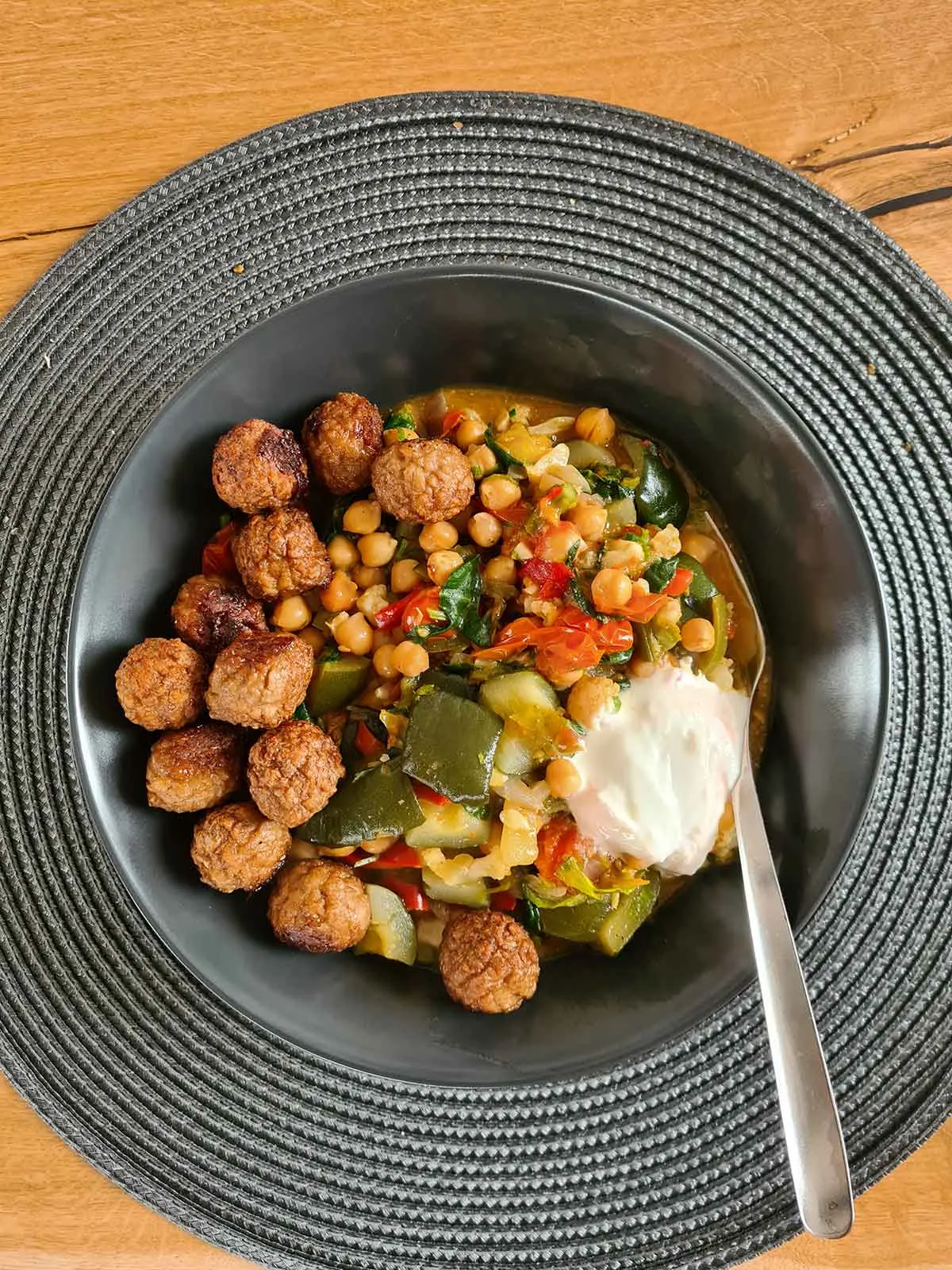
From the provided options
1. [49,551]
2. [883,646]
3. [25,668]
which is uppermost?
[883,646]

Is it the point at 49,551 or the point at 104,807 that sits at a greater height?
the point at 49,551

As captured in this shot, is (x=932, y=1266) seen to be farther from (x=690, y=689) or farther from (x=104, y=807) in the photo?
(x=104, y=807)

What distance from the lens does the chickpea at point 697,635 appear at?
3.27 meters

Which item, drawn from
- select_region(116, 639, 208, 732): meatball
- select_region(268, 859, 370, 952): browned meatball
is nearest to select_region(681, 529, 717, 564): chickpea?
select_region(268, 859, 370, 952): browned meatball

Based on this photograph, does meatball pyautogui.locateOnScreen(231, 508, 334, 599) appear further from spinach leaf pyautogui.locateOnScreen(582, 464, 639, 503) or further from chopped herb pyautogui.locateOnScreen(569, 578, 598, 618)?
spinach leaf pyautogui.locateOnScreen(582, 464, 639, 503)

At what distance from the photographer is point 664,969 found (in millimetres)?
3160

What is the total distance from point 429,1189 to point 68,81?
4121 millimetres

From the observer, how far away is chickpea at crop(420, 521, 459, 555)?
325cm

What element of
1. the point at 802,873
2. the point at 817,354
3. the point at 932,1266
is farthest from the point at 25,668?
the point at 932,1266

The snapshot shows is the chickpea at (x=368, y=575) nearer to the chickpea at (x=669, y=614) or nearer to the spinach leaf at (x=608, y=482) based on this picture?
the spinach leaf at (x=608, y=482)

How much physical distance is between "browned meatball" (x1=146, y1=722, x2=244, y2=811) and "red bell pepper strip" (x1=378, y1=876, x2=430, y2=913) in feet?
2.12

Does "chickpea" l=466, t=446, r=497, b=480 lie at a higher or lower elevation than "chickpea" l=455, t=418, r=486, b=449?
lower

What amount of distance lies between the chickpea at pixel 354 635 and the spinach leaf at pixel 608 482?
929mm

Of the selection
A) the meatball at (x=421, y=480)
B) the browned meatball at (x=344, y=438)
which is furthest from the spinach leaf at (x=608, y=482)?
the browned meatball at (x=344, y=438)
